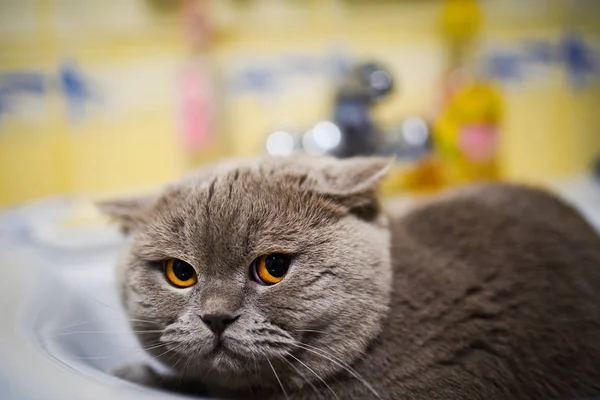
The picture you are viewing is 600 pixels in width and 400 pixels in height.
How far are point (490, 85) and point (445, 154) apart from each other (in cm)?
24

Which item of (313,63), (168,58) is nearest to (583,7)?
(313,63)

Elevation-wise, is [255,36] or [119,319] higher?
[255,36]

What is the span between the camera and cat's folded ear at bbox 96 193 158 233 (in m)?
0.69

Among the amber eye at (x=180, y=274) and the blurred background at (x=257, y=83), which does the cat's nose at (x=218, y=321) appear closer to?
the amber eye at (x=180, y=274)

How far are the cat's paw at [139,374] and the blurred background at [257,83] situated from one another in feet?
1.98

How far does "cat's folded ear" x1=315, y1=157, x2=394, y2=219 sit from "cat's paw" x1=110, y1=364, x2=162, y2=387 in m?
0.31

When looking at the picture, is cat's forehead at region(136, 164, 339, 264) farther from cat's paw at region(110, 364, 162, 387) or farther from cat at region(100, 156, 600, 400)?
cat's paw at region(110, 364, 162, 387)

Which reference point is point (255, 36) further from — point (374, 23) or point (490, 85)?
point (490, 85)

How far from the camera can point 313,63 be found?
1.29 meters

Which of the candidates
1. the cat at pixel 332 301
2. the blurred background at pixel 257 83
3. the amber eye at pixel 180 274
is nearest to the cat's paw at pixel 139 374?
the cat at pixel 332 301

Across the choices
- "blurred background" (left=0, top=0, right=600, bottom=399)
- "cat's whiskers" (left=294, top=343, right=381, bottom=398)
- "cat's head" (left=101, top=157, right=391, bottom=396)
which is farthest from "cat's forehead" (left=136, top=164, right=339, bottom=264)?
"blurred background" (left=0, top=0, right=600, bottom=399)

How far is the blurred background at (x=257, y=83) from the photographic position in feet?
3.83

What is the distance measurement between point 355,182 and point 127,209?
309 millimetres

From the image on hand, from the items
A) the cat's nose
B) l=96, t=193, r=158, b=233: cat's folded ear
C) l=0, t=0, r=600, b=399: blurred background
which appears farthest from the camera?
l=0, t=0, r=600, b=399: blurred background
